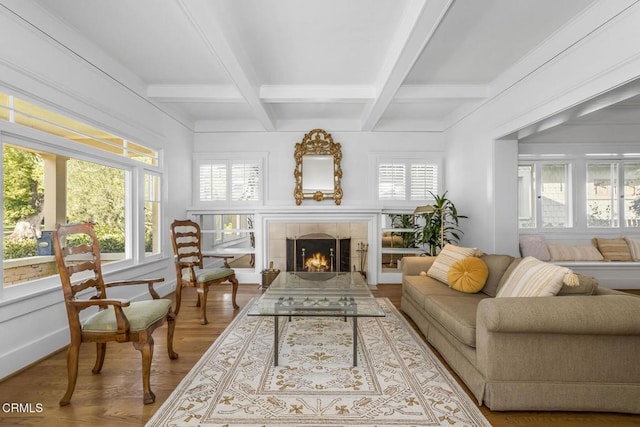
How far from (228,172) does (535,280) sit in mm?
4837

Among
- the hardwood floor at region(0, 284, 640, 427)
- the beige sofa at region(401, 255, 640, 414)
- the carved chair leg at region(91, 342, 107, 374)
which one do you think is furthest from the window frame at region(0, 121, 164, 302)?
the beige sofa at region(401, 255, 640, 414)

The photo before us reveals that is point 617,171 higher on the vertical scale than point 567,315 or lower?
higher

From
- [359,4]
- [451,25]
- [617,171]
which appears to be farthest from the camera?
[617,171]

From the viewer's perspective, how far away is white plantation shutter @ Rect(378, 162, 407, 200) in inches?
225

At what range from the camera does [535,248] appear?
4.97 metres

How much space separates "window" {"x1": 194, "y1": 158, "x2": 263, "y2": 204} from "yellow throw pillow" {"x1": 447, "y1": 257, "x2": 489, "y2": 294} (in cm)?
361

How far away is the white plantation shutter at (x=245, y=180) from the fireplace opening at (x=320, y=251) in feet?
3.67

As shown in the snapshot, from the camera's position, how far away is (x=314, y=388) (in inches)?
86.1

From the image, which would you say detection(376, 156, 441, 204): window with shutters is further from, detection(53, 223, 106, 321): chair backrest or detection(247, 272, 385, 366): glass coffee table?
detection(53, 223, 106, 321): chair backrest

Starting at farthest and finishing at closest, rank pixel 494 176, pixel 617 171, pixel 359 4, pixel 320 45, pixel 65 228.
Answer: pixel 617 171 → pixel 494 176 → pixel 320 45 → pixel 359 4 → pixel 65 228

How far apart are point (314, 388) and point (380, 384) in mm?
464

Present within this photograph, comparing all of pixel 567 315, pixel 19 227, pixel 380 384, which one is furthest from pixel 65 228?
pixel 567 315

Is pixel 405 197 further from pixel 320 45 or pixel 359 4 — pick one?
pixel 359 4

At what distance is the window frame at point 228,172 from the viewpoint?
5699 millimetres
